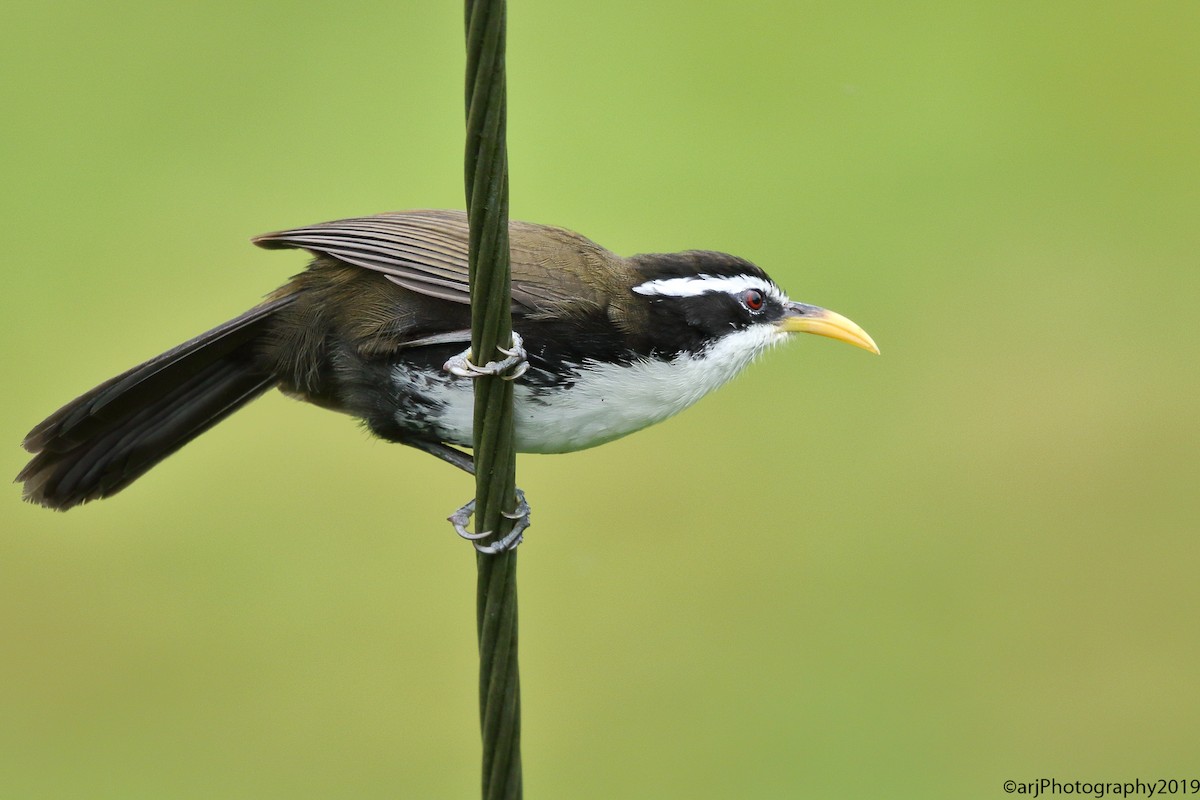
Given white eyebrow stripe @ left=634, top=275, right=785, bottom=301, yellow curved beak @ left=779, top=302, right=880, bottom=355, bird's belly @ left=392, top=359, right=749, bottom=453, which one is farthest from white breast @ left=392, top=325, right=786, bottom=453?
yellow curved beak @ left=779, top=302, right=880, bottom=355

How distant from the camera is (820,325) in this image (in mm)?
5371

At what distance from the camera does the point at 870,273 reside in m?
11.3

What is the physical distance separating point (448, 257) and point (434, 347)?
32cm

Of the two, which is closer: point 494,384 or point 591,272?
point 494,384

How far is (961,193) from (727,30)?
279 cm

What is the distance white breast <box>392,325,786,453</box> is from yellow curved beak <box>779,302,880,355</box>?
37cm

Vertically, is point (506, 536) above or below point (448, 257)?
below

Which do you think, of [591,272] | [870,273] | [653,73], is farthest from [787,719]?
[653,73]

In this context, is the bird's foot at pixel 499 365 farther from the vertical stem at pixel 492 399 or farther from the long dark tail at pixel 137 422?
the long dark tail at pixel 137 422

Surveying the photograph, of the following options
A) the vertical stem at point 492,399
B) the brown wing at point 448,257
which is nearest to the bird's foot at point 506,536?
Result: the vertical stem at point 492,399

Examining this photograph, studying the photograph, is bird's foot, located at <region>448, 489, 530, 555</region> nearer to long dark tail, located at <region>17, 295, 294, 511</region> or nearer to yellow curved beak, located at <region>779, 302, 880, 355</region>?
long dark tail, located at <region>17, 295, 294, 511</region>

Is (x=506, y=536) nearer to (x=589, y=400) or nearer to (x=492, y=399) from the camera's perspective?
(x=492, y=399)

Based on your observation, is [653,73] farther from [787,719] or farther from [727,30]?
[787,719]

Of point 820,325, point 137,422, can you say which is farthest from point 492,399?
point 137,422
